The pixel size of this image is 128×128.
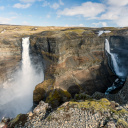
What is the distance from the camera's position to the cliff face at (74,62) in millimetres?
31172

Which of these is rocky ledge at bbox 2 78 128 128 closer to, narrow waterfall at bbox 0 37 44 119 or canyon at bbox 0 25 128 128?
canyon at bbox 0 25 128 128

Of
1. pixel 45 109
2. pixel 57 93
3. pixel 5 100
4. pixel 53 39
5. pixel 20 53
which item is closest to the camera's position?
pixel 45 109

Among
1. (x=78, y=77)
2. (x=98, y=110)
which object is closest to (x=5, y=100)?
(x=78, y=77)

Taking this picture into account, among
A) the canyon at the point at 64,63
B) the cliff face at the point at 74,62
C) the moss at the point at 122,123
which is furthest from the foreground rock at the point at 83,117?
the cliff face at the point at 74,62

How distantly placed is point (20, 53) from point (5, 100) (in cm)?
1982

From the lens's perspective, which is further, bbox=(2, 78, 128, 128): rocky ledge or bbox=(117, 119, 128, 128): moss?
bbox=(2, 78, 128, 128): rocky ledge

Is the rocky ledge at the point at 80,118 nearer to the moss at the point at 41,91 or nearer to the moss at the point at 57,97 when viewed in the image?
the moss at the point at 57,97

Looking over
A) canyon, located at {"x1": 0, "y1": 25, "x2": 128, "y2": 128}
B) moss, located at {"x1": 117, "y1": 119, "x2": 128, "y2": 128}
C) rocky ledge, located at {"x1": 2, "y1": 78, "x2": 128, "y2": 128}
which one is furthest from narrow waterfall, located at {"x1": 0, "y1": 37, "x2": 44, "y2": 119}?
moss, located at {"x1": 117, "y1": 119, "x2": 128, "y2": 128}

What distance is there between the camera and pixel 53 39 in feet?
102

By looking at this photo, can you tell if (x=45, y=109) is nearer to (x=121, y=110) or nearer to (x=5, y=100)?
(x=121, y=110)

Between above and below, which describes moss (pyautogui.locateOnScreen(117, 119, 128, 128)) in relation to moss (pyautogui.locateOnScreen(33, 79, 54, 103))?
above

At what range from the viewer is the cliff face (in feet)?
102

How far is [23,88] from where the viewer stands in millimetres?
39438

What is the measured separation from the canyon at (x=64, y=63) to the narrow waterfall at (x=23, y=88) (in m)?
2.34
